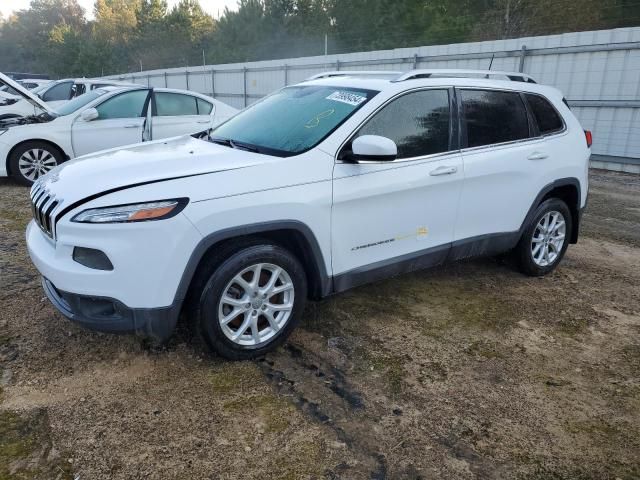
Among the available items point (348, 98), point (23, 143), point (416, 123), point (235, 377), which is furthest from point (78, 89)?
point (235, 377)

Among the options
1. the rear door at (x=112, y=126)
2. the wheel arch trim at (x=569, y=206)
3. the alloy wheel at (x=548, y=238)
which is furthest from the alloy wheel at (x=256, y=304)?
the rear door at (x=112, y=126)

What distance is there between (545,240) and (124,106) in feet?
20.2

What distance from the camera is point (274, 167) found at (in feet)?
9.84

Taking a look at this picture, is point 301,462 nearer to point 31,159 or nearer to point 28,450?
point 28,450

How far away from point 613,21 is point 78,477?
965 inches

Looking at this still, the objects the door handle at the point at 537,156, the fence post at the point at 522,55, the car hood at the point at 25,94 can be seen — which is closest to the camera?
the door handle at the point at 537,156

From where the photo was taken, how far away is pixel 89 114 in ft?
23.7

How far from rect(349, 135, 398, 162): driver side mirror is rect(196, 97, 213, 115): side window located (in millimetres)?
5622

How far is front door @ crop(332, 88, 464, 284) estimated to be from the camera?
3.26 m

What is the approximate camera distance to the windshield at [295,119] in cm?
331

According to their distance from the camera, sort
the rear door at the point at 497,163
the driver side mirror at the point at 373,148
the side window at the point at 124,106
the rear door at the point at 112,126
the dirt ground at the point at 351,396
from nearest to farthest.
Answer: the dirt ground at the point at 351,396 < the driver side mirror at the point at 373,148 < the rear door at the point at 497,163 < the rear door at the point at 112,126 < the side window at the point at 124,106

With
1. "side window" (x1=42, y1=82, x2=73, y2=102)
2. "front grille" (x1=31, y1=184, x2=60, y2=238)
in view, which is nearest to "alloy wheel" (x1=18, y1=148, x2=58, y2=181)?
"front grille" (x1=31, y1=184, x2=60, y2=238)

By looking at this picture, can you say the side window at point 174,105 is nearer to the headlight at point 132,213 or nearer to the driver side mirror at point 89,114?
the driver side mirror at point 89,114

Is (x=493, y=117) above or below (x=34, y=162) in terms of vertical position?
above
